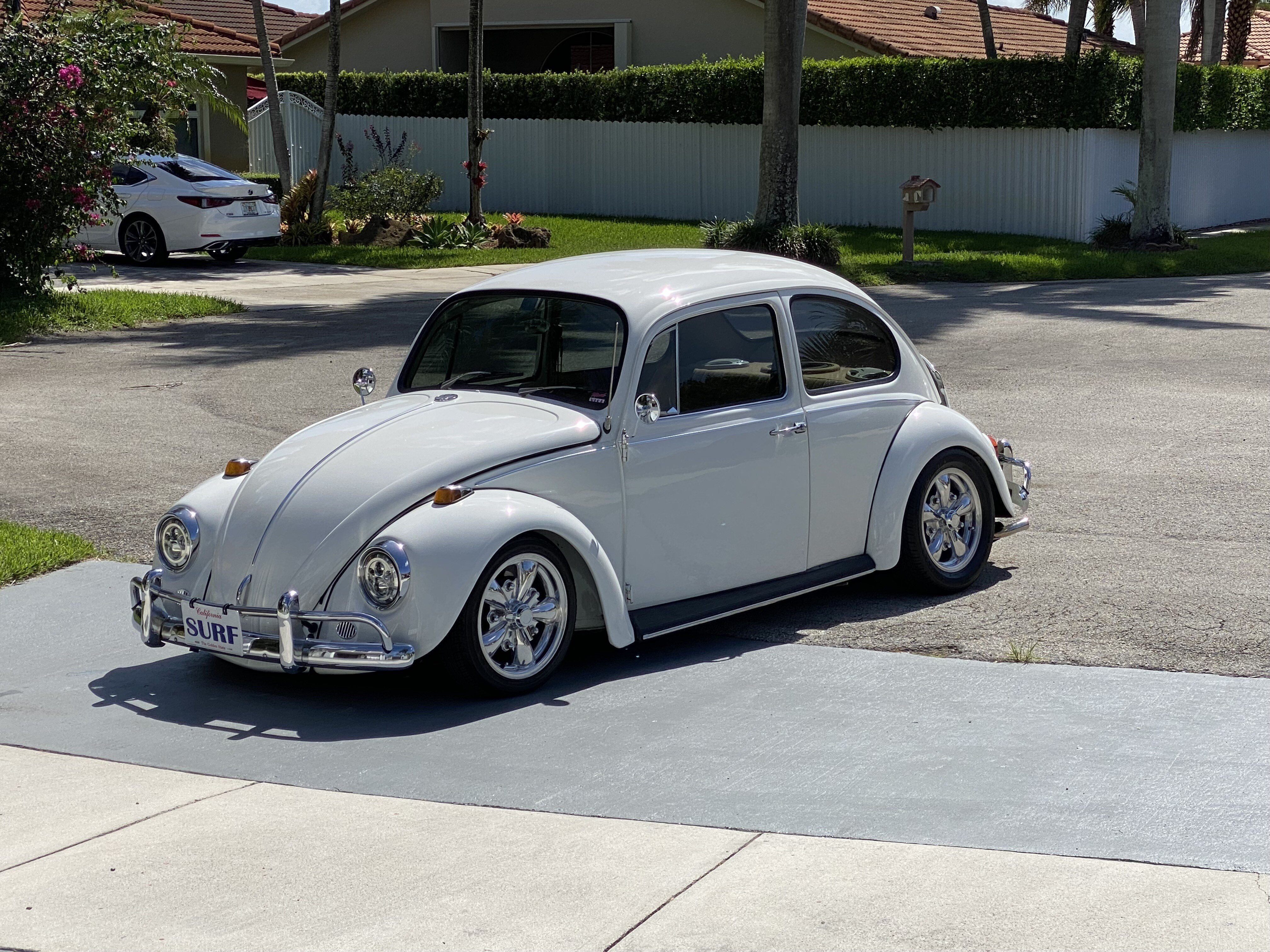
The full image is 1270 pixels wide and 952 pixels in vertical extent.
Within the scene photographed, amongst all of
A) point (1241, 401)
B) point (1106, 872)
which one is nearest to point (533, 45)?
point (1241, 401)

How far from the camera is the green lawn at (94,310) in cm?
1644

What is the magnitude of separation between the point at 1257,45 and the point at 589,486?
185ft

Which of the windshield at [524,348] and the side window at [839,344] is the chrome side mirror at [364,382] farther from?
the side window at [839,344]

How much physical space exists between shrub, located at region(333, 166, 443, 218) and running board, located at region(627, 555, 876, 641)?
20.2 meters

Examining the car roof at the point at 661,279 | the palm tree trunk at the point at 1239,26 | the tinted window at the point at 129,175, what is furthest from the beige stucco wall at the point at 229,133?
the car roof at the point at 661,279

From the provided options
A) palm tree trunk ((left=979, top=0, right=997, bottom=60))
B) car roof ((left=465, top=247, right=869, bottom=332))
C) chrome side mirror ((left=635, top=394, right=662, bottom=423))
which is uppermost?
palm tree trunk ((left=979, top=0, right=997, bottom=60))

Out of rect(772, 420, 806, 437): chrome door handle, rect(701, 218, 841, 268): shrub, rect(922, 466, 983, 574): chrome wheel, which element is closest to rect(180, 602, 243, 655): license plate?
rect(772, 420, 806, 437): chrome door handle

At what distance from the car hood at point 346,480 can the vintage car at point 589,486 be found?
0.04 feet

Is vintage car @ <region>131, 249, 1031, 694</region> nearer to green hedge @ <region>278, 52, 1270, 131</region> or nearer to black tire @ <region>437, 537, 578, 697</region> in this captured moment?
black tire @ <region>437, 537, 578, 697</region>

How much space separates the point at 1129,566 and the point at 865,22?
26624 mm

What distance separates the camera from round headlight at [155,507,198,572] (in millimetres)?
6027

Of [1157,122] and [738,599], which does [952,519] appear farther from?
[1157,122]

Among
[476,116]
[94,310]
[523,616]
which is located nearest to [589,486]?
[523,616]

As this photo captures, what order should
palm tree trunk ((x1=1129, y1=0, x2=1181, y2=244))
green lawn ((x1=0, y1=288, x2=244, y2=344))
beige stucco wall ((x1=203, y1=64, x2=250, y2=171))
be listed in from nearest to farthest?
green lawn ((x1=0, y1=288, x2=244, y2=344)) < palm tree trunk ((x1=1129, y1=0, x2=1181, y2=244)) < beige stucco wall ((x1=203, y1=64, x2=250, y2=171))
